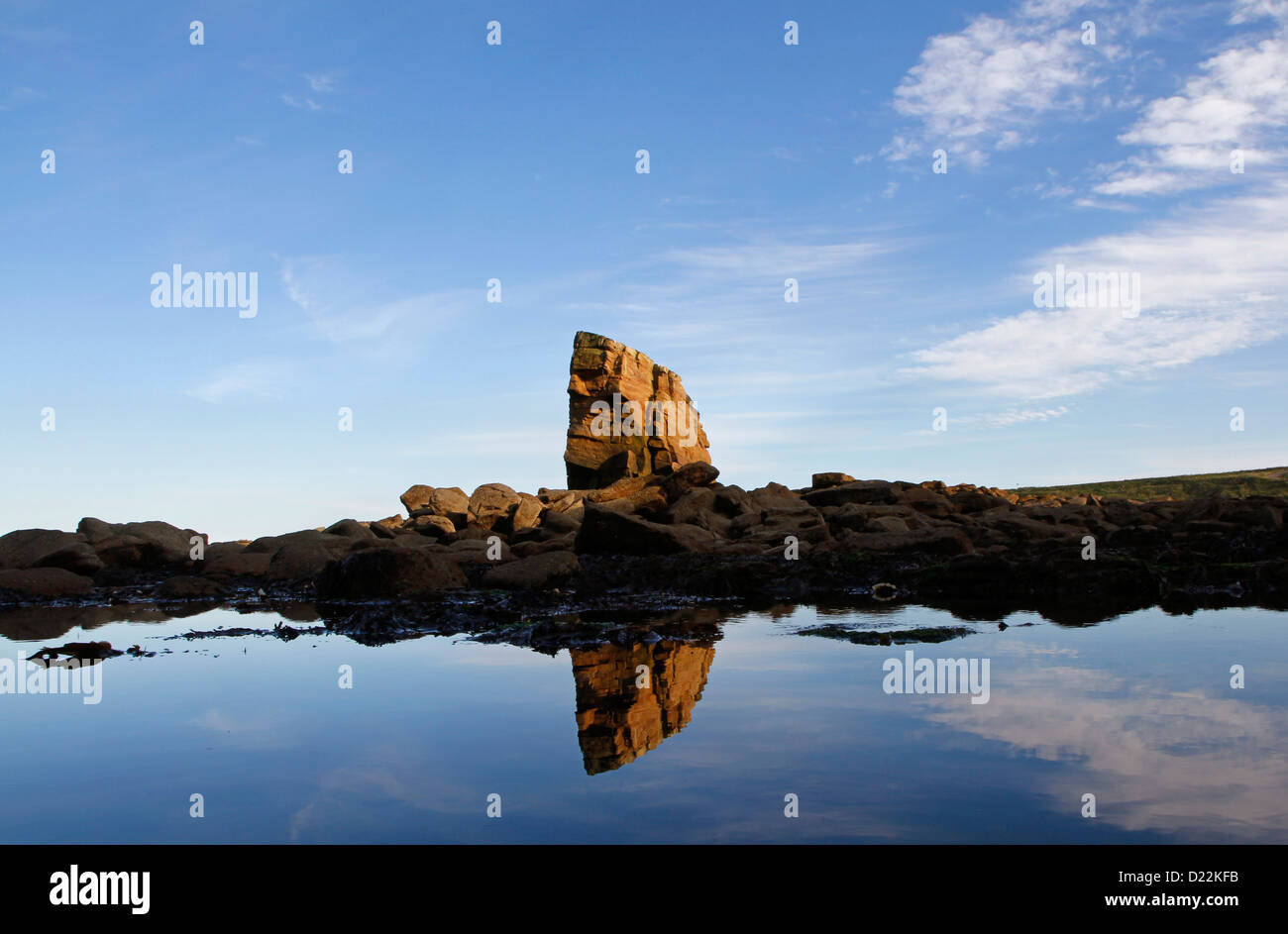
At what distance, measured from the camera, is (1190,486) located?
226 ft

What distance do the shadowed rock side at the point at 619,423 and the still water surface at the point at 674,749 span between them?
32084 millimetres

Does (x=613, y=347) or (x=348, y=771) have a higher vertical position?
(x=613, y=347)

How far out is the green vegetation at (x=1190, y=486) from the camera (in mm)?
59375

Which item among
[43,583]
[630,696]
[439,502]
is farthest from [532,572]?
[439,502]

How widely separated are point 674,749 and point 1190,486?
247 ft

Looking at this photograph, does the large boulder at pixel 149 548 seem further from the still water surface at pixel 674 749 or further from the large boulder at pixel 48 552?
the still water surface at pixel 674 749

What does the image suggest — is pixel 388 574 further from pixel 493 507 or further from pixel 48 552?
pixel 493 507

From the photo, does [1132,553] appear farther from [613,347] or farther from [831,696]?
[613,347]

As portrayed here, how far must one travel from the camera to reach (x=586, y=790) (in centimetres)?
404

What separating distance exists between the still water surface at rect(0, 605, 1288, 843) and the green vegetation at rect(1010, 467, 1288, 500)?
53.4 metres

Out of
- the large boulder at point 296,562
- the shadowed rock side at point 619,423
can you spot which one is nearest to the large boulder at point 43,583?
the large boulder at point 296,562
